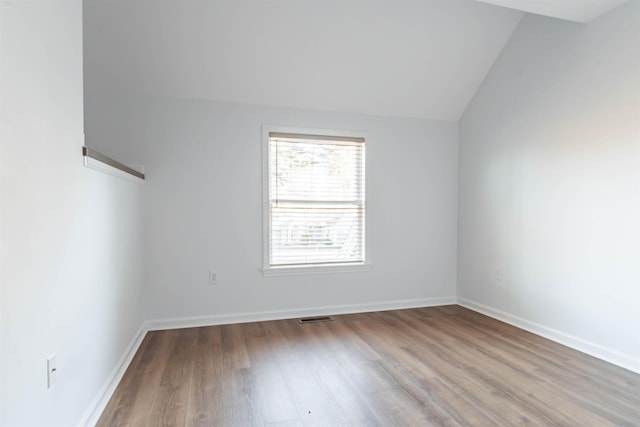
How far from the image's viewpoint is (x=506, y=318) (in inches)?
133

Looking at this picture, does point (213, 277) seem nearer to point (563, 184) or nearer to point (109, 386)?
point (109, 386)

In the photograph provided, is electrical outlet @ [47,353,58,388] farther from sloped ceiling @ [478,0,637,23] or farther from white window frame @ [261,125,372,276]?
sloped ceiling @ [478,0,637,23]

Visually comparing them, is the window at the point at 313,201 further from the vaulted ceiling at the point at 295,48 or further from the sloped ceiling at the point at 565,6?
the sloped ceiling at the point at 565,6

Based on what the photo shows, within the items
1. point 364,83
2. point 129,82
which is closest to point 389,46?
point 364,83

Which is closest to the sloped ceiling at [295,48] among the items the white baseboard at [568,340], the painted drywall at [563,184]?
the painted drywall at [563,184]

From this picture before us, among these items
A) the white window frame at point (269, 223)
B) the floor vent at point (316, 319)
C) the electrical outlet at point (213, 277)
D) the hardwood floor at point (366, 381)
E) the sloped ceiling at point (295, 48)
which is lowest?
the floor vent at point (316, 319)

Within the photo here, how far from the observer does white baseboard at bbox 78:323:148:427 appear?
1.71m

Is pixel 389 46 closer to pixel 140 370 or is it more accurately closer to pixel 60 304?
pixel 60 304

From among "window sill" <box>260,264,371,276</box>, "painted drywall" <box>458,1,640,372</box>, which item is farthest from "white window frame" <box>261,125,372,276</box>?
"painted drywall" <box>458,1,640,372</box>

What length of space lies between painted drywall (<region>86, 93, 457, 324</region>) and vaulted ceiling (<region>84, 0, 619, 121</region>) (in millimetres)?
211

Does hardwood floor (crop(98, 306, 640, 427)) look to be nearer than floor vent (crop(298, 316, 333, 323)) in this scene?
Yes

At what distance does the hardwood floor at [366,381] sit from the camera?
181cm

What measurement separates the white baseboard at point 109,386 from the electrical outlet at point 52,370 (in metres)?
0.42

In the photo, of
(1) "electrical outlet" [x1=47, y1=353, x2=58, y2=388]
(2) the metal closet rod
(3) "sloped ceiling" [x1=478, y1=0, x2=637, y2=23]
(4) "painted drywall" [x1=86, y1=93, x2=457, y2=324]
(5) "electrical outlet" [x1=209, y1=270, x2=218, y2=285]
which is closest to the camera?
(1) "electrical outlet" [x1=47, y1=353, x2=58, y2=388]
